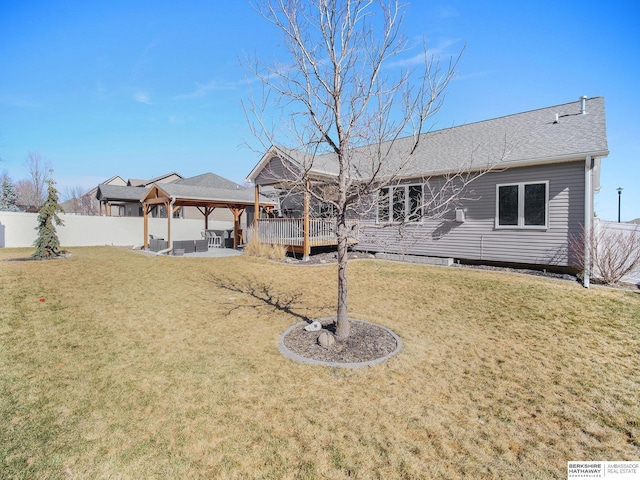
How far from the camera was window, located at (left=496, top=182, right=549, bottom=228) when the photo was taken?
9312 millimetres

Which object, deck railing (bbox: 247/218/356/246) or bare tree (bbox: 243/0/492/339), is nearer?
bare tree (bbox: 243/0/492/339)

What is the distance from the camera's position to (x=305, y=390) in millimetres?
3557

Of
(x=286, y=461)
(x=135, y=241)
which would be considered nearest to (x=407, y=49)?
(x=286, y=461)

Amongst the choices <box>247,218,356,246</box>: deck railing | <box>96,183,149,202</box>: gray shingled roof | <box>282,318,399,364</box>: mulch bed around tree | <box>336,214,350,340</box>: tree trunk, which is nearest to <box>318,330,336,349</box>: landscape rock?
<box>282,318,399,364</box>: mulch bed around tree

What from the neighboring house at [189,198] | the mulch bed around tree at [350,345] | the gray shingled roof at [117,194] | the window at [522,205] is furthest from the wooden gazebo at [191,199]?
the mulch bed around tree at [350,345]

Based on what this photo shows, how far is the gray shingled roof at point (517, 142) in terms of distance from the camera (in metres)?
8.73

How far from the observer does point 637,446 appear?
109 inches

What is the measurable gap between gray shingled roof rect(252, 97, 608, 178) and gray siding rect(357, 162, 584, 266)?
1.56 feet

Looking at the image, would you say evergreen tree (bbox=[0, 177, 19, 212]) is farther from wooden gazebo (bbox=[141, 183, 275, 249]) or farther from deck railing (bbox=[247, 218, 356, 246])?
deck railing (bbox=[247, 218, 356, 246])

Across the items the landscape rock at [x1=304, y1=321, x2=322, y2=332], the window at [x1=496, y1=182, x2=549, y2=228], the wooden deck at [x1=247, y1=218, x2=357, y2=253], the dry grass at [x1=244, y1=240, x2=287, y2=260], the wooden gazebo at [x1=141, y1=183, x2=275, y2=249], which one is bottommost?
the landscape rock at [x1=304, y1=321, x2=322, y2=332]

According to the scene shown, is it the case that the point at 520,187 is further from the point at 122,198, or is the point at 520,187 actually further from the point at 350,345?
the point at 122,198

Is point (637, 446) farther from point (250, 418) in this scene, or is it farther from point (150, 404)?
point (150, 404)

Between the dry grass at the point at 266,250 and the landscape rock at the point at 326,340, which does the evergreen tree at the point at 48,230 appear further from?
the landscape rock at the point at 326,340

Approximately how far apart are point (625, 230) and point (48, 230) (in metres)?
20.2
